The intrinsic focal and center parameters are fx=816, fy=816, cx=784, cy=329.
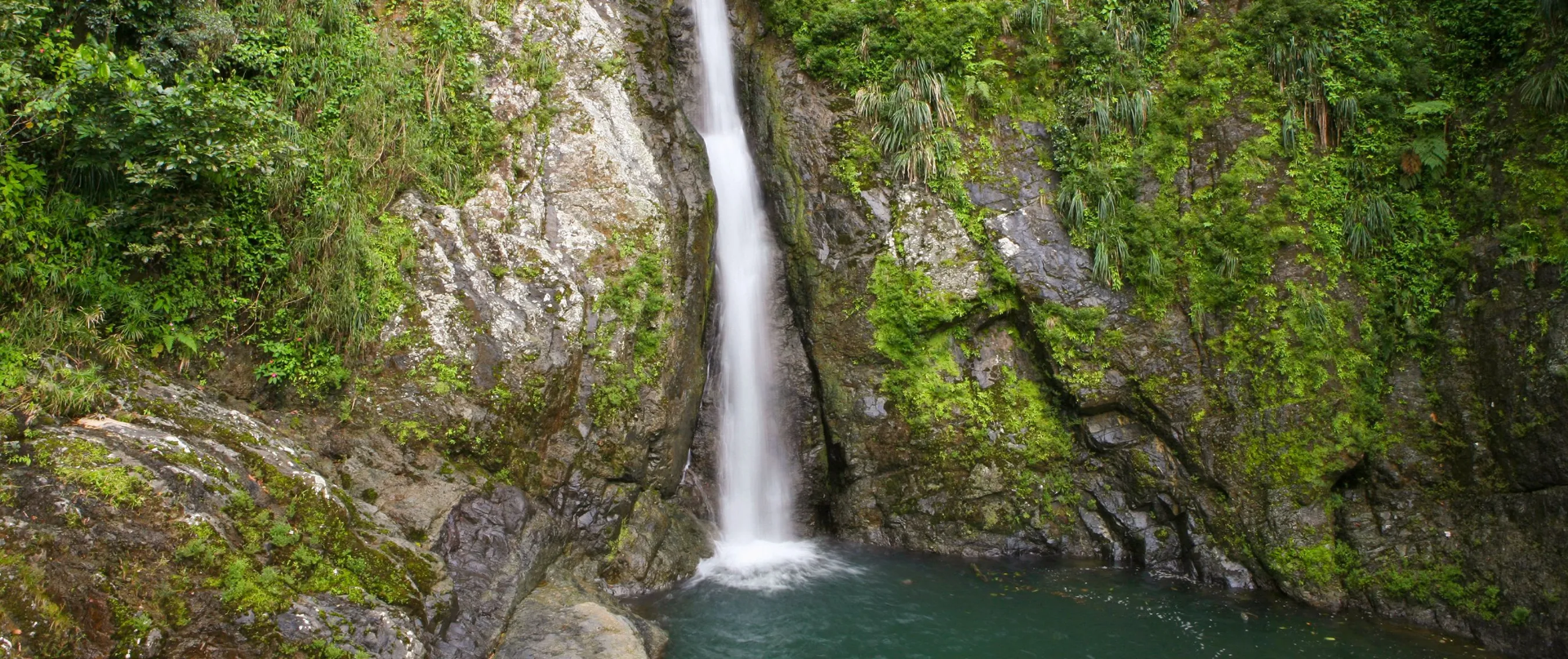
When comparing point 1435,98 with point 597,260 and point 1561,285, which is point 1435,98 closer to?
point 1561,285

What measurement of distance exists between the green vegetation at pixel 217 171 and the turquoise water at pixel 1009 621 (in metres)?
5.00

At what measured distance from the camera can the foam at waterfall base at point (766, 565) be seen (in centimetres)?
1016

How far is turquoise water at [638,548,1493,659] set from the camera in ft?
28.0

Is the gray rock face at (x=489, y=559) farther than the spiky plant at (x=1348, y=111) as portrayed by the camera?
No

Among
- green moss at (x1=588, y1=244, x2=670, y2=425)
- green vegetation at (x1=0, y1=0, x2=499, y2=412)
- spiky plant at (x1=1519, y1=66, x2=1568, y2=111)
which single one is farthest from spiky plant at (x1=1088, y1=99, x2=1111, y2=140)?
green vegetation at (x1=0, y1=0, x2=499, y2=412)

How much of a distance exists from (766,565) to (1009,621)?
3.16 m

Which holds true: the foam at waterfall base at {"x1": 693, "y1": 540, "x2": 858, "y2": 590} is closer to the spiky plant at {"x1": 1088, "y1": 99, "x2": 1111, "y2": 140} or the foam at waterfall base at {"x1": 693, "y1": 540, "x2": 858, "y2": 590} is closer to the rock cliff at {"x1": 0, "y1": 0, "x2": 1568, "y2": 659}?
the rock cliff at {"x1": 0, "y1": 0, "x2": 1568, "y2": 659}

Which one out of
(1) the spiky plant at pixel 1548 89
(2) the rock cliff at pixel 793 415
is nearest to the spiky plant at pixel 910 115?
(2) the rock cliff at pixel 793 415

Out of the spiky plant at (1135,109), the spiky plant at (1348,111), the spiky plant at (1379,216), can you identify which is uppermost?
the spiky plant at (1135,109)

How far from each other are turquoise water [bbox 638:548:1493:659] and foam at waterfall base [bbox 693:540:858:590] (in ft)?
0.65

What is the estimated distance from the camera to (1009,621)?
9.20 metres

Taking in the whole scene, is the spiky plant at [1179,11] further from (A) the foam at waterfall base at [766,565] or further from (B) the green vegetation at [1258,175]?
(A) the foam at waterfall base at [766,565]

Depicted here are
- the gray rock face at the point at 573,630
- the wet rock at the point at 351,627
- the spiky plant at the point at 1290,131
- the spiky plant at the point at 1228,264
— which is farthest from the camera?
the spiky plant at the point at 1290,131

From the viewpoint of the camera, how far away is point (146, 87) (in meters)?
6.92
